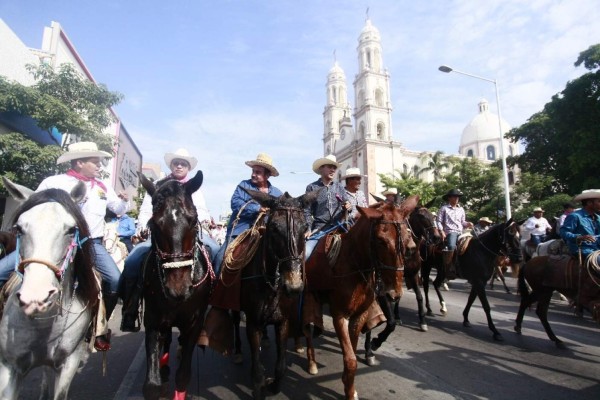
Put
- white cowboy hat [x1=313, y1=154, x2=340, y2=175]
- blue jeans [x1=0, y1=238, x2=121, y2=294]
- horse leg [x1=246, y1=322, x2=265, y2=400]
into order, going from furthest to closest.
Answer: white cowboy hat [x1=313, y1=154, x2=340, y2=175]
blue jeans [x1=0, y1=238, x2=121, y2=294]
horse leg [x1=246, y1=322, x2=265, y2=400]

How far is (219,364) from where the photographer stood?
5559 millimetres

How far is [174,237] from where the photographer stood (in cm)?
312

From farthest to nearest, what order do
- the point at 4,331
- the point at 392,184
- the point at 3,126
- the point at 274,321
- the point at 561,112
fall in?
the point at 392,184
the point at 561,112
the point at 3,126
the point at 274,321
the point at 4,331

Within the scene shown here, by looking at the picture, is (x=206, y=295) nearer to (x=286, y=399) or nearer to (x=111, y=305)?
(x=111, y=305)

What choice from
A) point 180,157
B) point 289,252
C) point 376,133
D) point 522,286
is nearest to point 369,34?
point 376,133

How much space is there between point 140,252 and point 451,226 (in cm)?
771

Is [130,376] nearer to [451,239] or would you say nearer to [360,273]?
[360,273]

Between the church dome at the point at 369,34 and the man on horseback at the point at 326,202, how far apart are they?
6531 centimetres

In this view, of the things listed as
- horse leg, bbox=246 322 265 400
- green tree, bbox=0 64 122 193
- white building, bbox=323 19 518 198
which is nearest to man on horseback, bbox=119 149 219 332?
horse leg, bbox=246 322 265 400

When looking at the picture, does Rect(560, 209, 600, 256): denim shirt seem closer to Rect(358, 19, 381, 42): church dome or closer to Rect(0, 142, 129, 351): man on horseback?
Rect(0, 142, 129, 351): man on horseback

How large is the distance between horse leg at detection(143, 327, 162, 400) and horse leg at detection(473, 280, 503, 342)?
19.1 ft

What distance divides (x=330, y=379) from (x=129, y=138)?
38662 millimetres

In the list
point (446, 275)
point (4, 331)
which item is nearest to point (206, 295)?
point (4, 331)

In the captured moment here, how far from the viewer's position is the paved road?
4.35 meters
